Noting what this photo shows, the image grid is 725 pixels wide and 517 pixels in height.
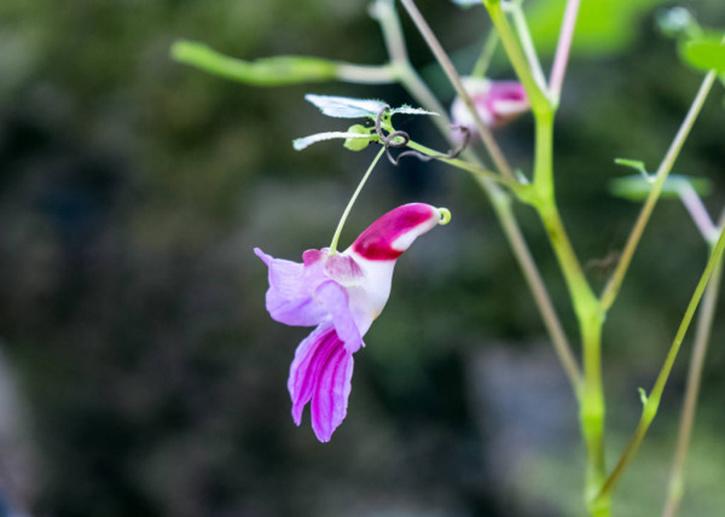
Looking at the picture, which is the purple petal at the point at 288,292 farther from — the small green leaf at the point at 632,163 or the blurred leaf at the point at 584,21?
the blurred leaf at the point at 584,21

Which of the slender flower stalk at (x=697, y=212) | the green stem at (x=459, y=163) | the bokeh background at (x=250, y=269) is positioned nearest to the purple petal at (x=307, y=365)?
the green stem at (x=459, y=163)

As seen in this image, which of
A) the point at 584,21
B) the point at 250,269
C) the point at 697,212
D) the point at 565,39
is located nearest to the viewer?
the point at 565,39

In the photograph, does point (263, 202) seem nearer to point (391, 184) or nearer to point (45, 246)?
point (391, 184)

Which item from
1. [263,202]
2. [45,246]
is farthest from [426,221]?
[45,246]

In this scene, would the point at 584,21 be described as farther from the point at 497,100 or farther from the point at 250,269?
the point at 250,269

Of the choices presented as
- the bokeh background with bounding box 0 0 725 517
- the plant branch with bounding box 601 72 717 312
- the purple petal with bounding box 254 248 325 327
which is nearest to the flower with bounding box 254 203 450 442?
the purple petal with bounding box 254 248 325 327

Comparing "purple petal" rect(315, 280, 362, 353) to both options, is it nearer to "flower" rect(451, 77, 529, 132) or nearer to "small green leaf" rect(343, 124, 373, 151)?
"small green leaf" rect(343, 124, 373, 151)

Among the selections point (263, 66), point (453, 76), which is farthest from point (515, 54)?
point (263, 66)
